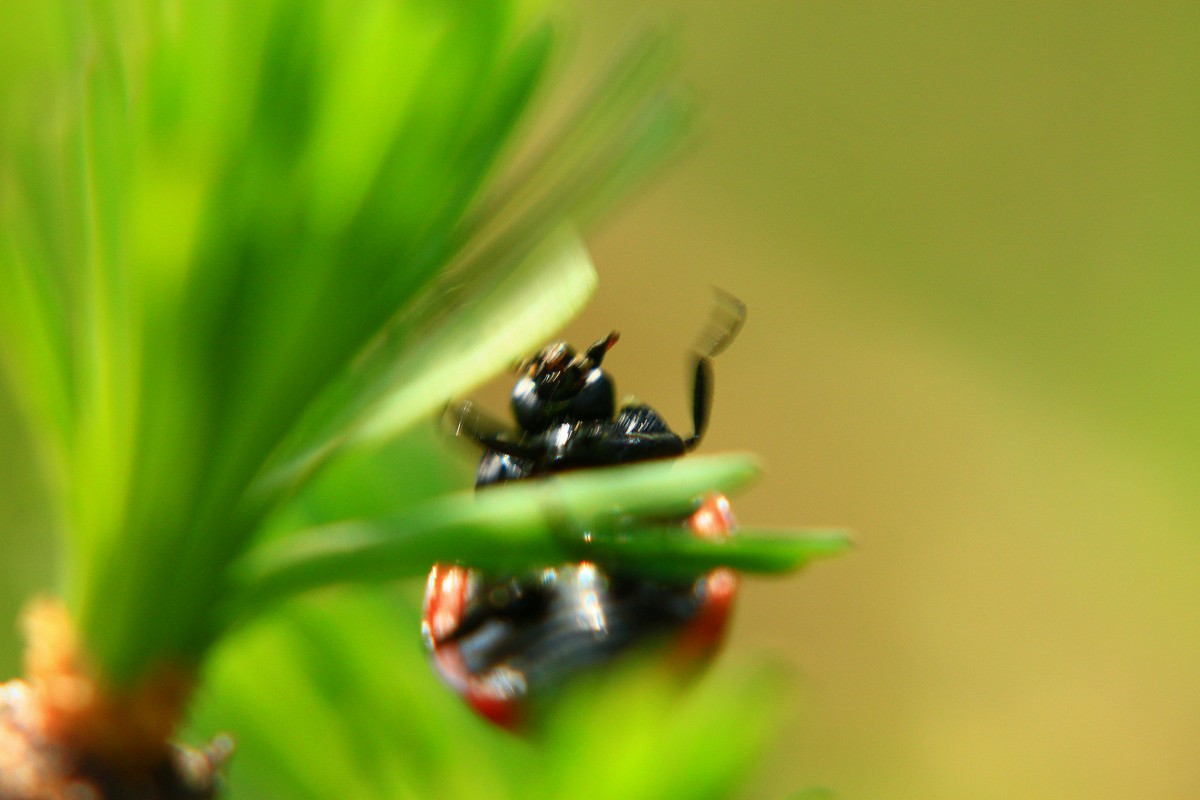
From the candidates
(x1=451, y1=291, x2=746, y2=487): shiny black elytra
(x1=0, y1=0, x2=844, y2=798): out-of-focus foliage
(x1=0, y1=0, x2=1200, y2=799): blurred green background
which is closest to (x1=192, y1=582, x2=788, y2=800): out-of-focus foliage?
(x1=0, y1=0, x2=844, y2=798): out-of-focus foliage

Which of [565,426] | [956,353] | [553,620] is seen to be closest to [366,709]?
[553,620]

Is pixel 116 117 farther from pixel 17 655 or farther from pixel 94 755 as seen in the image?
pixel 17 655

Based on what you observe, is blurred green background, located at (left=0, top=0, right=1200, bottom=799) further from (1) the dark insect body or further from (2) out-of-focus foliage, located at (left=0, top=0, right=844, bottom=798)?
(2) out-of-focus foliage, located at (left=0, top=0, right=844, bottom=798)

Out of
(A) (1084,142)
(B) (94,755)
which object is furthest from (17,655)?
(A) (1084,142)

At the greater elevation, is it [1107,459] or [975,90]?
[975,90]

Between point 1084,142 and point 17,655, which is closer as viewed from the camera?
point 17,655

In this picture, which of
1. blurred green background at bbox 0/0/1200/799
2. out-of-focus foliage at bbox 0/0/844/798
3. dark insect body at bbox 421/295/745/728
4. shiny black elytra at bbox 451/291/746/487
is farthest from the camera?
blurred green background at bbox 0/0/1200/799
